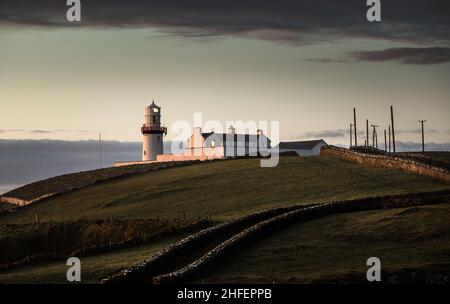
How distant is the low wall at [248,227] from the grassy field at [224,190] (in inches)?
212

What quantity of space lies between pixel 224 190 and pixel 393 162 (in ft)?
51.6

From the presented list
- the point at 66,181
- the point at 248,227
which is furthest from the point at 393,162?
the point at 66,181

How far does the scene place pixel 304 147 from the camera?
146m

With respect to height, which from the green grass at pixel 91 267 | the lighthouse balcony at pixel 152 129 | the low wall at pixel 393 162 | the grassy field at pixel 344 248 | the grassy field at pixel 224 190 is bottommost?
the green grass at pixel 91 267

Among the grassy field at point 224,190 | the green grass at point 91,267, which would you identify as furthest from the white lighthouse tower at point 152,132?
the green grass at point 91,267

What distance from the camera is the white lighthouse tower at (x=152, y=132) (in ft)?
453

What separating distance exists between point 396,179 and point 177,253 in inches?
1193

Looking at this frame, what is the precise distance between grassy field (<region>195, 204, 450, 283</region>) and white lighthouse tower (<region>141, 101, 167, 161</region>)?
83358 mm

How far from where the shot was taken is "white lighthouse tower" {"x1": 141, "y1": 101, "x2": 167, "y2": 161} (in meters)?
138

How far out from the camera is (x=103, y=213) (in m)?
72.8

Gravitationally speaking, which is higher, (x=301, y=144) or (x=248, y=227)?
(x=301, y=144)

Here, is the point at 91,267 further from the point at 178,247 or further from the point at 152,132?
the point at 152,132

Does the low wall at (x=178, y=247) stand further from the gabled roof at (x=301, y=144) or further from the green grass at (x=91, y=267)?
the gabled roof at (x=301, y=144)
